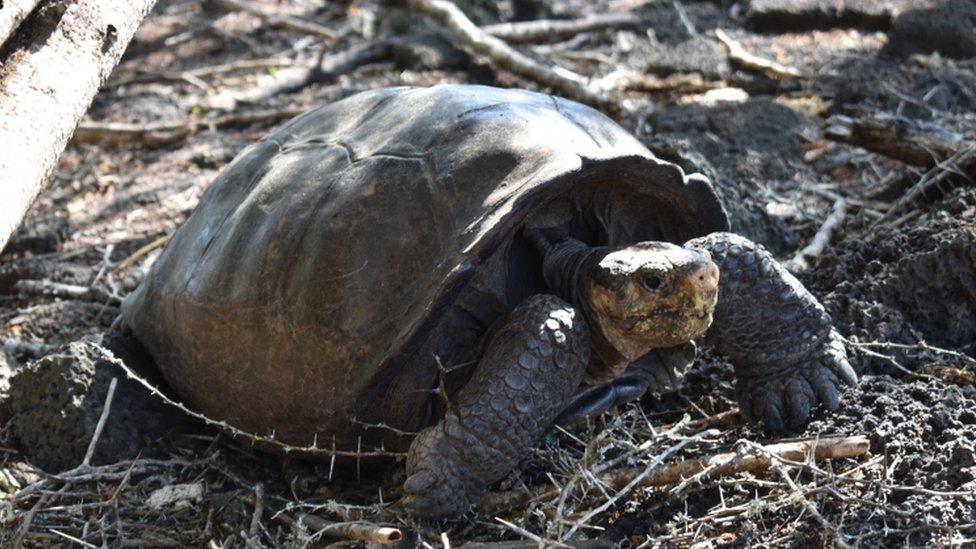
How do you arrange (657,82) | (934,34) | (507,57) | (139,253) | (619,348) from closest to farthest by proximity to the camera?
(619,348), (139,253), (934,34), (657,82), (507,57)

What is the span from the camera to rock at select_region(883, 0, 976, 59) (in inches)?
284

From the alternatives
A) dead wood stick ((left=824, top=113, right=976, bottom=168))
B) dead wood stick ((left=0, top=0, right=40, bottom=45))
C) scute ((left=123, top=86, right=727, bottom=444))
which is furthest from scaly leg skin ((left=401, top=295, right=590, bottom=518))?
dead wood stick ((left=824, top=113, right=976, bottom=168))

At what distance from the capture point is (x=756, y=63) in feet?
24.2

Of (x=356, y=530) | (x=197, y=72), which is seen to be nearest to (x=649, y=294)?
(x=356, y=530)

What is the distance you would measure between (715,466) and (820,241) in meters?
1.78

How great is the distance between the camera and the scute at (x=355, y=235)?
11.1 feet

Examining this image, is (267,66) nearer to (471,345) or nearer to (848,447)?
(471,345)

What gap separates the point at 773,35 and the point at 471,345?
17.8 ft

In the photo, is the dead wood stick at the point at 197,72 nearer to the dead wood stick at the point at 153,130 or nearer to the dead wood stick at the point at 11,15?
the dead wood stick at the point at 153,130

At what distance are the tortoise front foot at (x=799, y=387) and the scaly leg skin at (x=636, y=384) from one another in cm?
23

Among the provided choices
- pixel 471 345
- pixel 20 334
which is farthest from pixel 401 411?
pixel 20 334

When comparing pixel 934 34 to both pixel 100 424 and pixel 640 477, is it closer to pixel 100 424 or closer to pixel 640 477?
pixel 640 477

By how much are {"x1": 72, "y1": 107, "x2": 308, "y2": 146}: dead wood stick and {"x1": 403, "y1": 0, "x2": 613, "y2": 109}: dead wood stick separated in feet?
4.12

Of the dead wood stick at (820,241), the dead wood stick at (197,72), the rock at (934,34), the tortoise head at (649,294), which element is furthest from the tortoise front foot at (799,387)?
the dead wood stick at (197,72)
